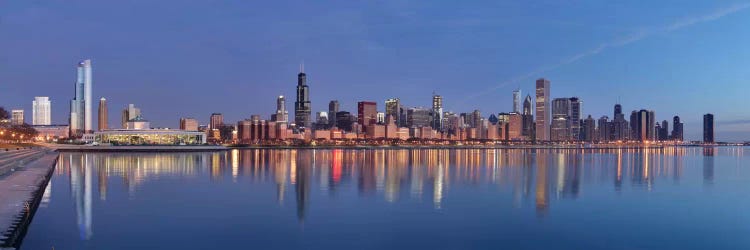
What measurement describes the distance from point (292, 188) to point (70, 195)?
470 inches

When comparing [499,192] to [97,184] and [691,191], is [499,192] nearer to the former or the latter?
[691,191]

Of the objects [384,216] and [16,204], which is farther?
[384,216]

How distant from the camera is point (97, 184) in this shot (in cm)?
3953

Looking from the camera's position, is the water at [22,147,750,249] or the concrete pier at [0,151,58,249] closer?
the concrete pier at [0,151,58,249]

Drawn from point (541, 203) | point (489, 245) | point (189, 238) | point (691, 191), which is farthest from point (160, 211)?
point (691, 191)

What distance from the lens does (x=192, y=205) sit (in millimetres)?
28625

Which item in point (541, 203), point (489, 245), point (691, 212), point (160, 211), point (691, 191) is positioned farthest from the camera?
point (691, 191)

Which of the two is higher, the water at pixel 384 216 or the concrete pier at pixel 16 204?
the concrete pier at pixel 16 204

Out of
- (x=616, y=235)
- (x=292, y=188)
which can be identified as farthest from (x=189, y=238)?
(x=292, y=188)

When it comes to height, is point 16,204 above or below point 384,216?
above

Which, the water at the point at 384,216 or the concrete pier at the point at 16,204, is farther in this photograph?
the water at the point at 384,216

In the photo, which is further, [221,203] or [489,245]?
[221,203]

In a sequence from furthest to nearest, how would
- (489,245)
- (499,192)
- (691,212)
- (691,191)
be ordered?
(691,191) → (499,192) → (691,212) → (489,245)

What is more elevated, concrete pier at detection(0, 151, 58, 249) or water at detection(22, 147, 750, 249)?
concrete pier at detection(0, 151, 58, 249)
